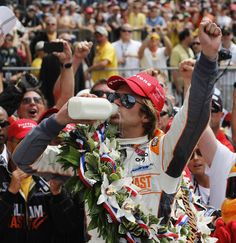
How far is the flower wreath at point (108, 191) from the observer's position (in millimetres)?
4449

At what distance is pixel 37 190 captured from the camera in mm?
5852

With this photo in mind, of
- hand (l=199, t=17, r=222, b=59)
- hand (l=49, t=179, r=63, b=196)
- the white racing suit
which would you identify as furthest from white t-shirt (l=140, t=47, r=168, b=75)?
hand (l=199, t=17, r=222, b=59)

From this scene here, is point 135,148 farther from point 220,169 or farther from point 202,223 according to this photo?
point 220,169

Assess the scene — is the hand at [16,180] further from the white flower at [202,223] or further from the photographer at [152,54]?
the photographer at [152,54]

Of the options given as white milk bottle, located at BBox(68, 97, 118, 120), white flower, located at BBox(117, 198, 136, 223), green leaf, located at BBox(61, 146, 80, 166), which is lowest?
white flower, located at BBox(117, 198, 136, 223)

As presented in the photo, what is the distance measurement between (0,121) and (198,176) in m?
1.64

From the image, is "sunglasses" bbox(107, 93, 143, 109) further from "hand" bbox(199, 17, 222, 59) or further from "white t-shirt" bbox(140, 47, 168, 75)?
"white t-shirt" bbox(140, 47, 168, 75)

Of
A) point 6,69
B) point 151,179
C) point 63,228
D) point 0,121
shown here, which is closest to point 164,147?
point 151,179

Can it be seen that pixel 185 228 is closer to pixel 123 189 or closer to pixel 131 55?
pixel 123 189

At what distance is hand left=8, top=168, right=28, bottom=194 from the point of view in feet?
18.2

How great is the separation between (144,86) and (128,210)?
0.70m

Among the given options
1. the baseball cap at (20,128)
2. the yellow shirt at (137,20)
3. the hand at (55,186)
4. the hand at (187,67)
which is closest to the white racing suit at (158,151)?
the hand at (55,186)

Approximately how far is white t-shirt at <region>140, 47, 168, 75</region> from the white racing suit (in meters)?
10.9

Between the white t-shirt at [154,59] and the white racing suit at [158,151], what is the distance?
1090 centimetres
